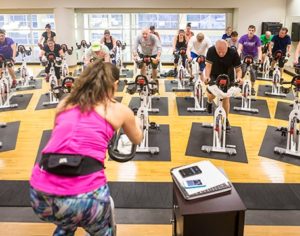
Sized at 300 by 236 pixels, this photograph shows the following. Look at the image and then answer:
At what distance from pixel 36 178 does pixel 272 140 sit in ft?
14.0

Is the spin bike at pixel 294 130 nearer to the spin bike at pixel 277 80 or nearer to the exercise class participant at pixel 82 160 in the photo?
the spin bike at pixel 277 80

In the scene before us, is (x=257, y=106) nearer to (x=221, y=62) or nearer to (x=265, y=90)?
(x=265, y=90)

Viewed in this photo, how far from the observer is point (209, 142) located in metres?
5.12

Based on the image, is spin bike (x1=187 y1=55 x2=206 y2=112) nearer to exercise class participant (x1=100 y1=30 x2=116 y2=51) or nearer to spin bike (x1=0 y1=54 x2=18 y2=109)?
spin bike (x1=0 y1=54 x2=18 y2=109)

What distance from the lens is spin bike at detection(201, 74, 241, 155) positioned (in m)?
4.59

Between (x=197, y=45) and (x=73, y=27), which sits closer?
(x=197, y=45)

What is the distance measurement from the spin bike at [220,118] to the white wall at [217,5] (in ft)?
22.1

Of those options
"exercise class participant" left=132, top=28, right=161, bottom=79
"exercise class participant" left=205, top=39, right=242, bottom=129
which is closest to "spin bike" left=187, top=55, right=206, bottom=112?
"exercise class participant" left=132, top=28, right=161, bottom=79

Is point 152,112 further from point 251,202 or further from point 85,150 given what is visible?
point 85,150

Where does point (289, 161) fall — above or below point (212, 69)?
below

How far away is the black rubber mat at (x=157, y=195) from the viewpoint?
11.4ft

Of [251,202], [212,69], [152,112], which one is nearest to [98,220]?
[251,202]

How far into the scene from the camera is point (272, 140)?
524 centimetres

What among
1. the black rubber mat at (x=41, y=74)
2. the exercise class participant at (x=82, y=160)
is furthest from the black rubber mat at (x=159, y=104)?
the exercise class participant at (x=82, y=160)
